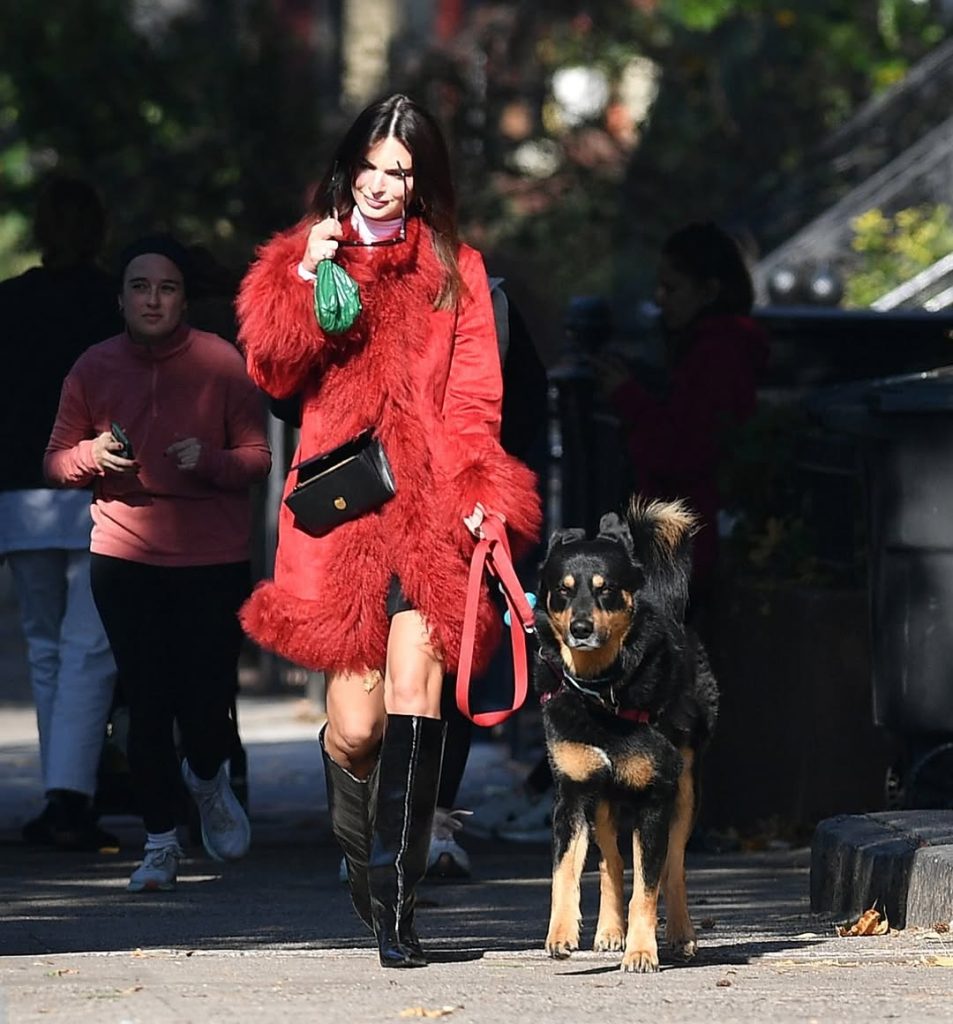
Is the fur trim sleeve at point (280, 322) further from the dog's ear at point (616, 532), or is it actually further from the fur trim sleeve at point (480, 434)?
the dog's ear at point (616, 532)

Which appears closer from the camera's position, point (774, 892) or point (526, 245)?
point (774, 892)

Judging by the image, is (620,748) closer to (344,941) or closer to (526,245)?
(344,941)

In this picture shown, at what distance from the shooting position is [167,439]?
7746mm

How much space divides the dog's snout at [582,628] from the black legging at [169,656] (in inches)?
80.6

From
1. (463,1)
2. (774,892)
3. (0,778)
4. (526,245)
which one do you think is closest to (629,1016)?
(774,892)

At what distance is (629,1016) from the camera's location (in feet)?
16.8

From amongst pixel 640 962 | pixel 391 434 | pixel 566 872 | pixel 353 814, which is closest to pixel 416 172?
pixel 391 434

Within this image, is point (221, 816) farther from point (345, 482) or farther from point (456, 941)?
point (345, 482)

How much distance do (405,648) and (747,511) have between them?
3.62m

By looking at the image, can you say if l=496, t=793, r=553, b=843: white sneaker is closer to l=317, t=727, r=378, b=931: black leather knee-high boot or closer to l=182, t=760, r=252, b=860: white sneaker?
l=182, t=760, r=252, b=860: white sneaker

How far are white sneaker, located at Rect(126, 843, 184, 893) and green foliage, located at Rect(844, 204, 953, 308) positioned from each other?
7599 mm

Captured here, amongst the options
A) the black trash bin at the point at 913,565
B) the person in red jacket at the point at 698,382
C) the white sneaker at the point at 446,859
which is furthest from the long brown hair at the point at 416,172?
the person in red jacket at the point at 698,382

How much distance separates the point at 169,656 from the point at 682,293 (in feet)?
6.89

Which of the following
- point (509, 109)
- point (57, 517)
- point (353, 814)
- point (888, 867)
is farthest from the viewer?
point (509, 109)
